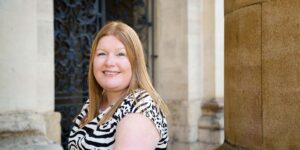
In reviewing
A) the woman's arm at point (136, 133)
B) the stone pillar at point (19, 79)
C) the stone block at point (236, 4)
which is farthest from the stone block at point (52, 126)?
the woman's arm at point (136, 133)

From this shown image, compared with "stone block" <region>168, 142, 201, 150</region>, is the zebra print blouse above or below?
above

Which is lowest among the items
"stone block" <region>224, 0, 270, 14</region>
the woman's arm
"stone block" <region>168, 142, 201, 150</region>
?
"stone block" <region>168, 142, 201, 150</region>

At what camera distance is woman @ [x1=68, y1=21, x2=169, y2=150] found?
1411 millimetres

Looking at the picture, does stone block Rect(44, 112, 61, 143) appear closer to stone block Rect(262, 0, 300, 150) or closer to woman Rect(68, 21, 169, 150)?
woman Rect(68, 21, 169, 150)

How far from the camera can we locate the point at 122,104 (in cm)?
151

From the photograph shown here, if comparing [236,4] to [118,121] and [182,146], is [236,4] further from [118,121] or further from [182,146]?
[182,146]

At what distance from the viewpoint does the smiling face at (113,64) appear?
1.60 meters

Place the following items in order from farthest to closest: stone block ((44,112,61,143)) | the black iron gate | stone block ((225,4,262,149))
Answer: the black iron gate
stone block ((44,112,61,143))
stone block ((225,4,262,149))

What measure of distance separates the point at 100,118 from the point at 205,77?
5.12 m

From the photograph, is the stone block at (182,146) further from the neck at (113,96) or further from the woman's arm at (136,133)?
the woman's arm at (136,133)

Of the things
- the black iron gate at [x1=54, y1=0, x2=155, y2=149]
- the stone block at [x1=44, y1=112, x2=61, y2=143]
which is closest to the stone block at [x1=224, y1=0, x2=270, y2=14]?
the stone block at [x1=44, y1=112, x2=61, y2=143]

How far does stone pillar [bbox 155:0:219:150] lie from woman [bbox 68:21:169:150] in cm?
438

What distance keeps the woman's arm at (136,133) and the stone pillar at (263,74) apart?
0.81 metres

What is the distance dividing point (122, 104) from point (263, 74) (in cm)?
90
